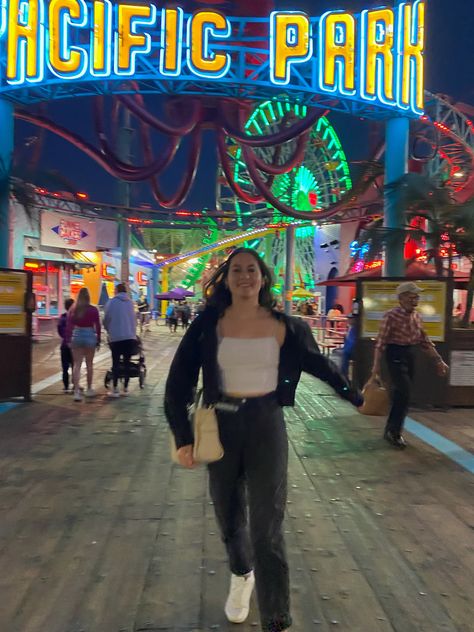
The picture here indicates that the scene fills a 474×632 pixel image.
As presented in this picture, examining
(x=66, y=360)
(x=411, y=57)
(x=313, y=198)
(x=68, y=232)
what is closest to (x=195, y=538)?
(x=66, y=360)

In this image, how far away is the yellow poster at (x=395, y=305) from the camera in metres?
7.55

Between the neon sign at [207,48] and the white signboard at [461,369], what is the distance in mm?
5231

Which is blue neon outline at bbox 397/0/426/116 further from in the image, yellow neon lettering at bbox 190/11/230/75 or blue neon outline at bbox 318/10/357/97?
yellow neon lettering at bbox 190/11/230/75

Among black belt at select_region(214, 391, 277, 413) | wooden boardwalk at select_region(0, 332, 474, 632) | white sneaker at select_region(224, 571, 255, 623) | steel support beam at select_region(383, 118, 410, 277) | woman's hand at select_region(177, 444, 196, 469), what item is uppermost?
steel support beam at select_region(383, 118, 410, 277)

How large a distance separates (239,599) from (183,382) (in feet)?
3.46

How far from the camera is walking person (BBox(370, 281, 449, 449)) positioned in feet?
18.0

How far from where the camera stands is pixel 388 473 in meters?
4.70

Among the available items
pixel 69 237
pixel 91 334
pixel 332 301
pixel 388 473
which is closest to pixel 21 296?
pixel 91 334

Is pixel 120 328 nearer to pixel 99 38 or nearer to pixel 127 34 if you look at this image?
pixel 99 38

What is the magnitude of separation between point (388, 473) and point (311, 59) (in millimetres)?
8173

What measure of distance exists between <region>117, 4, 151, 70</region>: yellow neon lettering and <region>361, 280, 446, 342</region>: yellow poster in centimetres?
595

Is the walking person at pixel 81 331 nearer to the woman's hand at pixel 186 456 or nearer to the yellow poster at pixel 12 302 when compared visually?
the yellow poster at pixel 12 302

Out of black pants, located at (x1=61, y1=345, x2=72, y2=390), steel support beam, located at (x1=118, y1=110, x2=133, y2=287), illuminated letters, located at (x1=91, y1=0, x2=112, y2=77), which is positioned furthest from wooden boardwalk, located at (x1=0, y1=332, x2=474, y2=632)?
steel support beam, located at (x1=118, y1=110, x2=133, y2=287)

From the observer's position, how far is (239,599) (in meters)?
2.49
